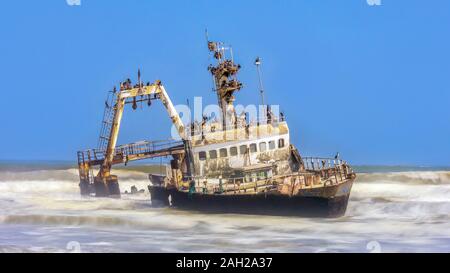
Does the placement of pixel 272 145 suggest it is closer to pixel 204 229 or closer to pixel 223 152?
pixel 223 152

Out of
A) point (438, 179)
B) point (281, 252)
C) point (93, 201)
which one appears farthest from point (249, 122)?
point (438, 179)

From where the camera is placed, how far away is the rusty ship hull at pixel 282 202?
2980cm

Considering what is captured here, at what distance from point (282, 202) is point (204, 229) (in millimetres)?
4936

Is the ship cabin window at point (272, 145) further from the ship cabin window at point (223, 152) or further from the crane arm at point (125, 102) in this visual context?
the crane arm at point (125, 102)

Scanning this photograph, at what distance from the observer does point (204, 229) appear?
86.9 feet

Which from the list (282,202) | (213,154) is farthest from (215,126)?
(282,202)

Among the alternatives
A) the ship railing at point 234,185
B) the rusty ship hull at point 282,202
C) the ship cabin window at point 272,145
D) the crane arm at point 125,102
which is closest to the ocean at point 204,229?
the rusty ship hull at point 282,202

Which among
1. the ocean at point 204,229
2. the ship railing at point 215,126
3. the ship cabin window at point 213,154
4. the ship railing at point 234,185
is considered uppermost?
the ship railing at point 215,126

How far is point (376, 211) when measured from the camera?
36.2 metres

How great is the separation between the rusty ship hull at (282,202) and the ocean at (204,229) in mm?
588

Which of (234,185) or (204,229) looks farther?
(234,185)

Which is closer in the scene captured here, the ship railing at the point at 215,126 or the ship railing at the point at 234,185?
Answer: the ship railing at the point at 234,185
